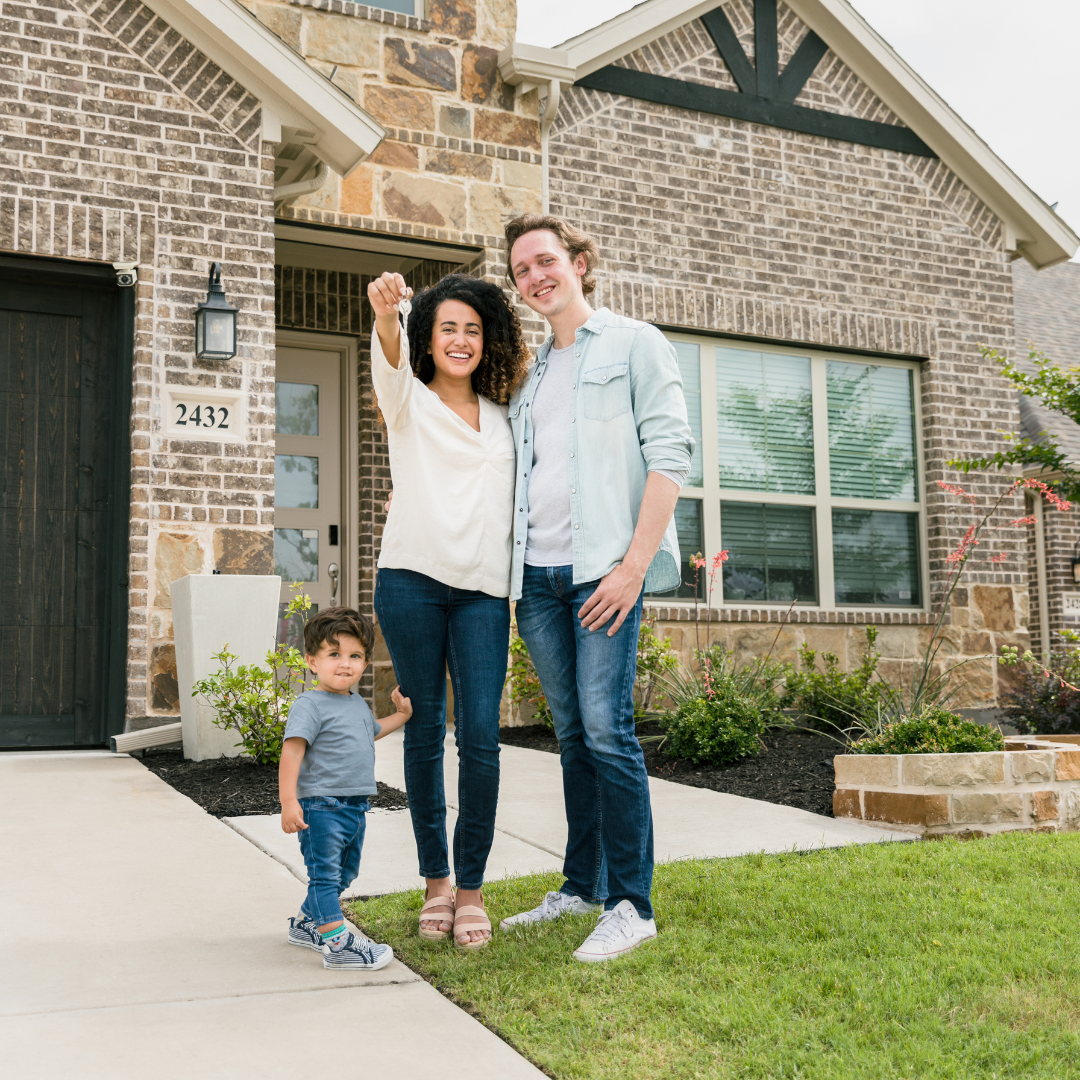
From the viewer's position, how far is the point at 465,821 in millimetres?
2932

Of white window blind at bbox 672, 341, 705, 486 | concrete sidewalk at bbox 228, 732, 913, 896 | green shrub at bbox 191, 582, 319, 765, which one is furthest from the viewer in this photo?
white window blind at bbox 672, 341, 705, 486

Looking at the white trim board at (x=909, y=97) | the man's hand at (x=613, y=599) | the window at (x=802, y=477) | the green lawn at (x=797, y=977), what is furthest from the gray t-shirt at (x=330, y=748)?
the white trim board at (x=909, y=97)

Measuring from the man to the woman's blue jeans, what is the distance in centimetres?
14

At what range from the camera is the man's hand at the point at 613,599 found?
2762 mm

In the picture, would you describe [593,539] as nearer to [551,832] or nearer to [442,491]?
[442,491]

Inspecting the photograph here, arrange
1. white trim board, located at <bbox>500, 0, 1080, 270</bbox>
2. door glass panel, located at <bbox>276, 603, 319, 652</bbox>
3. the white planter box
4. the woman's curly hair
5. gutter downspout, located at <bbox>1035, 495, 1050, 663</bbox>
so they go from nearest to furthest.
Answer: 1. the woman's curly hair
2. the white planter box
3. door glass panel, located at <bbox>276, 603, 319, 652</bbox>
4. white trim board, located at <bbox>500, 0, 1080, 270</bbox>
5. gutter downspout, located at <bbox>1035, 495, 1050, 663</bbox>

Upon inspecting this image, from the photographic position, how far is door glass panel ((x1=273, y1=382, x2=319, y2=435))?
27.9 ft

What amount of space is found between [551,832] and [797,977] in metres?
1.78

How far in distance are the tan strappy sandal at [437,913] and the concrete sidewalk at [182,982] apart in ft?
0.59

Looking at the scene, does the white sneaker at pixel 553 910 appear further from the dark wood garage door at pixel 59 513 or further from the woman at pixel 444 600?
the dark wood garage door at pixel 59 513

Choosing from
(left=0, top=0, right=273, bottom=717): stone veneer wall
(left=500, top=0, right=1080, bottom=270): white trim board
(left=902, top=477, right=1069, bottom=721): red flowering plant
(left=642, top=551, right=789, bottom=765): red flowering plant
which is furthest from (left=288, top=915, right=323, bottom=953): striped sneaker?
(left=500, top=0, right=1080, bottom=270): white trim board

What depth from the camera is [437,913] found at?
2.92 m

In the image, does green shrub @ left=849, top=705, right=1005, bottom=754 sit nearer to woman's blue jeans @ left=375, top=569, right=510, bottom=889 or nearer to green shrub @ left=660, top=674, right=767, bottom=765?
green shrub @ left=660, top=674, right=767, bottom=765

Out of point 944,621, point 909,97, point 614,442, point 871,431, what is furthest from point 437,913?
point 909,97
